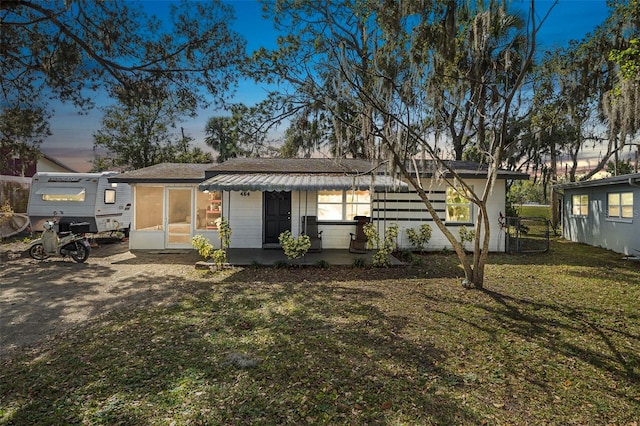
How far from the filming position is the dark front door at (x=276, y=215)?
10844mm

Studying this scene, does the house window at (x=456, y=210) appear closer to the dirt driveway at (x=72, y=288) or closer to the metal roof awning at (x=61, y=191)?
the dirt driveway at (x=72, y=288)

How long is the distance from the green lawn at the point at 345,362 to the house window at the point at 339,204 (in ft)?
15.9

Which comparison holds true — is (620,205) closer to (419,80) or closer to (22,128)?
(419,80)

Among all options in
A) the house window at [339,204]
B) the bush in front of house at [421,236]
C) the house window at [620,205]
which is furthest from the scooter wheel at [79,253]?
the house window at [620,205]

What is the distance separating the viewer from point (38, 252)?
905 cm

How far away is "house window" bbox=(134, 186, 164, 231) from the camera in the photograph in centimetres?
1093

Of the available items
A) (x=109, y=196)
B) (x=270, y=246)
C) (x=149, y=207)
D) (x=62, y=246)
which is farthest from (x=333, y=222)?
(x=109, y=196)

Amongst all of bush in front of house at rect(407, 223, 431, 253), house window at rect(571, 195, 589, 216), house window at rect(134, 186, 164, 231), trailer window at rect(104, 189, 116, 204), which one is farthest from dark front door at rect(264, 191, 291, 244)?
house window at rect(571, 195, 589, 216)

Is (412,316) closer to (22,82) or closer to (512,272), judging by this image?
(512,272)

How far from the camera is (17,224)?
13672 millimetres

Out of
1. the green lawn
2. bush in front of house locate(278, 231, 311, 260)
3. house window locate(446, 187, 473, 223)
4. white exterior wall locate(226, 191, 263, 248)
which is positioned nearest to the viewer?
the green lawn

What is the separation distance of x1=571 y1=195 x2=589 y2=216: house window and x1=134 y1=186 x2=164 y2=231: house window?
16672mm

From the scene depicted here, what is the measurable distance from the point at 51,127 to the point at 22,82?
0.88 m

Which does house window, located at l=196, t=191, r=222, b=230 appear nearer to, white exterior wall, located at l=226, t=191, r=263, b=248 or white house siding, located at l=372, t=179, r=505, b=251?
white exterior wall, located at l=226, t=191, r=263, b=248
